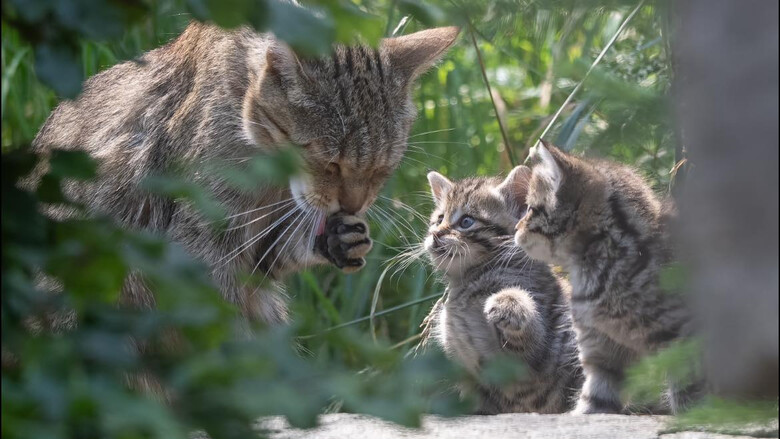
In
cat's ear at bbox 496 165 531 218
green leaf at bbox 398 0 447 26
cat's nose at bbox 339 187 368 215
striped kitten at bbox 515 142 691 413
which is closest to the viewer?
green leaf at bbox 398 0 447 26

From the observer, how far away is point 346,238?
3.14 meters

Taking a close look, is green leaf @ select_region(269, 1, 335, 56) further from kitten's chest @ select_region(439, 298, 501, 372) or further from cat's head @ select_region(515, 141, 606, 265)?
kitten's chest @ select_region(439, 298, 501, 372)

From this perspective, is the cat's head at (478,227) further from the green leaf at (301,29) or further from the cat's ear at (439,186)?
the green leaf at (301,29)

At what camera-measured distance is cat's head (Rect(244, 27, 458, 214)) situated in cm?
300

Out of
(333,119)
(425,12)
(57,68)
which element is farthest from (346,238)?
(57,68)

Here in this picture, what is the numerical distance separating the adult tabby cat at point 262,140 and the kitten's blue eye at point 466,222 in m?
0.46

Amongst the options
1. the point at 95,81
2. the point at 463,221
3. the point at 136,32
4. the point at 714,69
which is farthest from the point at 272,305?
the point at 714,69

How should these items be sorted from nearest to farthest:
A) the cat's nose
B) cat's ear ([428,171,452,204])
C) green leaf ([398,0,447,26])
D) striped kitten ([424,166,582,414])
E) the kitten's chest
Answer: green leaf ([398,0,447,26])
the cat's nose
striped kitten ([424,166,582,414])
the kitten's chest
cat's ear ([428,171,452,204])

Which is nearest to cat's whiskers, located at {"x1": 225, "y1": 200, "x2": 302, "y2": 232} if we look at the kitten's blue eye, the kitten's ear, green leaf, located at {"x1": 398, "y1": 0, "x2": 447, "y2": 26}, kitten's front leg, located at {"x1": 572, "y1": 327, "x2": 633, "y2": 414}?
the kitten's blue eye

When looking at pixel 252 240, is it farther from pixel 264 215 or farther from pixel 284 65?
pixel 284 65

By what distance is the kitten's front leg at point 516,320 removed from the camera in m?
3.15

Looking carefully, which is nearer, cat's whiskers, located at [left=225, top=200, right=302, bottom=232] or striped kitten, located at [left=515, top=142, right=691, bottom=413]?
striped kitten, located at [left=515, top=142, right=691, bottom=413]

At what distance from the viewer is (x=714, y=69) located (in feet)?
3.54

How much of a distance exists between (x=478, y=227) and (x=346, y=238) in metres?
0.61
